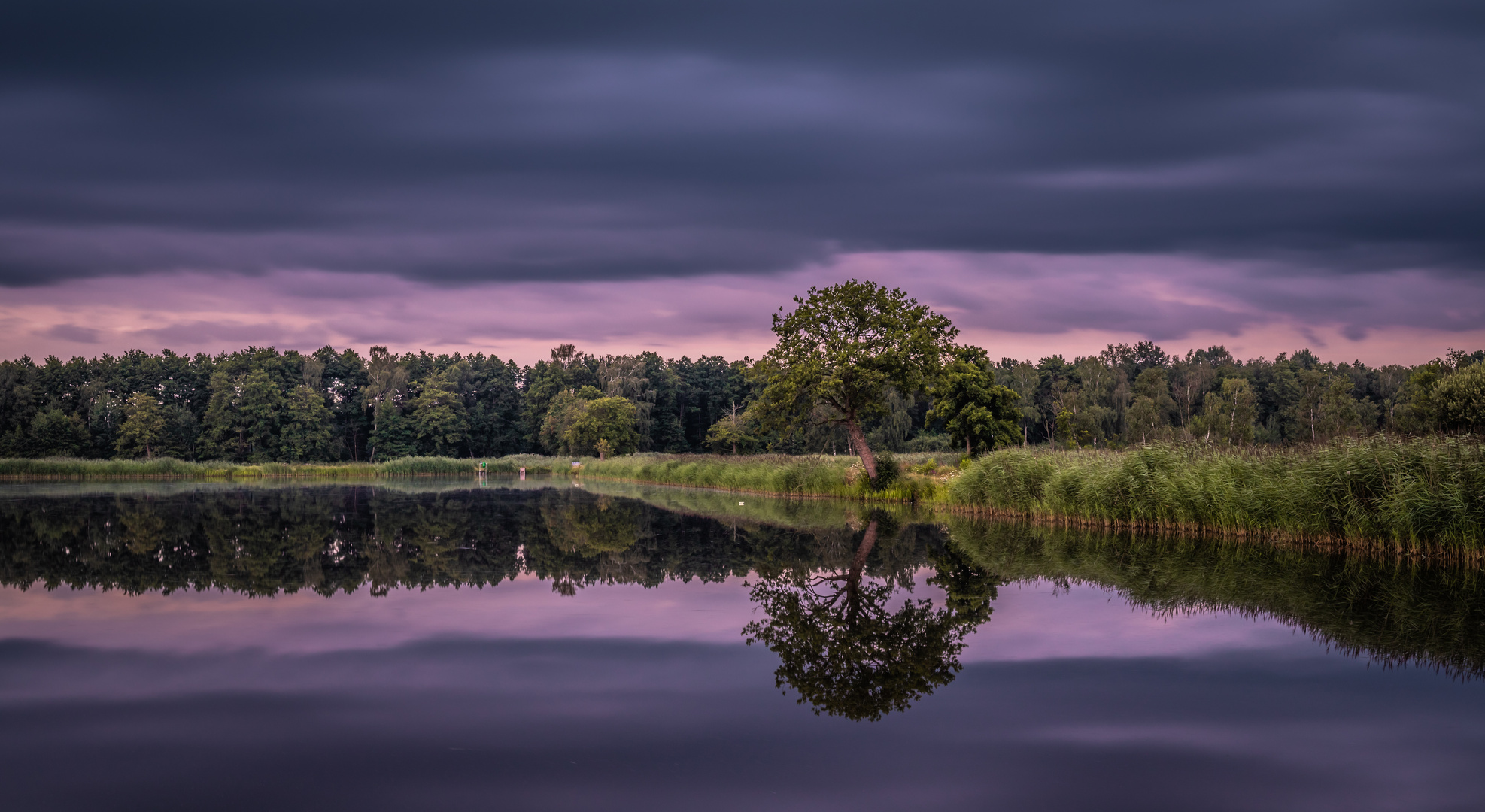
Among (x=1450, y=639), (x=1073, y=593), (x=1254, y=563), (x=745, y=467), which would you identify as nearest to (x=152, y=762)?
(x=1073, y=593)

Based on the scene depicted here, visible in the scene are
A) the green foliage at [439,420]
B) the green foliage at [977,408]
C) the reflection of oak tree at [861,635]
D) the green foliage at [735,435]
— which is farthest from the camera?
the green foliage at [439,420]

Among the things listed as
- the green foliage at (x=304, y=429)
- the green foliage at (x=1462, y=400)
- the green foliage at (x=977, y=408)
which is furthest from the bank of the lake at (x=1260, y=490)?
the green foliage at (x=304, y=429)

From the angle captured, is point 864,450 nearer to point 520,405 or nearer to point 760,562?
point 760,562

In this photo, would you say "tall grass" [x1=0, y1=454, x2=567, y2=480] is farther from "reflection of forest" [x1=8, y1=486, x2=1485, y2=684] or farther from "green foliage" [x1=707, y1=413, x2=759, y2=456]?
"reflection of forest" [x1=8, y1=486, x2=1485, y2=684]

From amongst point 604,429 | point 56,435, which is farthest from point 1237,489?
point 56,435

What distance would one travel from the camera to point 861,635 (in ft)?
35.2

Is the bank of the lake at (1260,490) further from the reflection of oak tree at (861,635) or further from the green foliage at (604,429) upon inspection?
the green foliage at (604,429)

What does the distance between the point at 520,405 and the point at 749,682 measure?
371 feet

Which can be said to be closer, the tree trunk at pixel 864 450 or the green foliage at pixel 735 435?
the tree trunk at pixel 864 450

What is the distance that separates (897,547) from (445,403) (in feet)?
307

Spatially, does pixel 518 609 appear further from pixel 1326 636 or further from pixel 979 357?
pixel 979 357

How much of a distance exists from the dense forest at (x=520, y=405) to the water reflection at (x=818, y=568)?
58.1 meters

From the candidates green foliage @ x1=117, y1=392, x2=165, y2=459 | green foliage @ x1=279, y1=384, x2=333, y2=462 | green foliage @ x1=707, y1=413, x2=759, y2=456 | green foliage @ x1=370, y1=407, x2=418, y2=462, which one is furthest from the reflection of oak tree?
green foliage @ x1=370, y1=407, x2=418, y2=462

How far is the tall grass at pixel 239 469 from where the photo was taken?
195 ft
